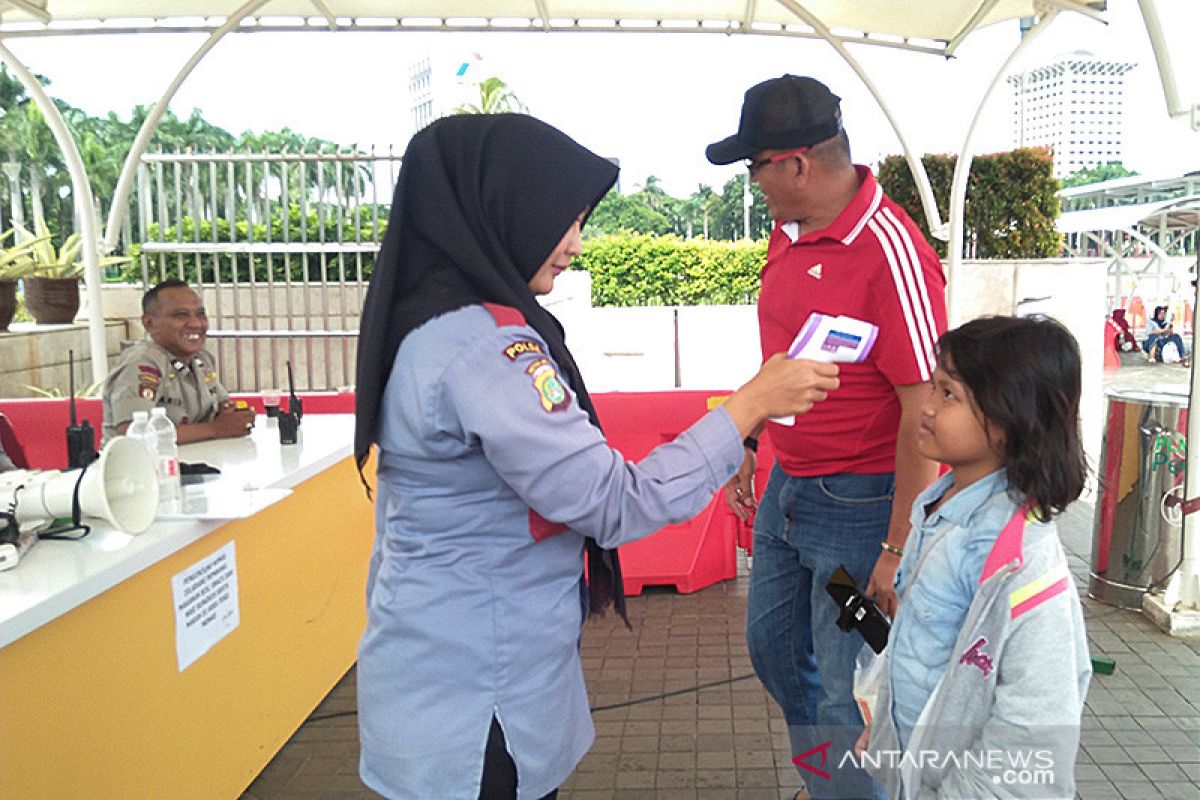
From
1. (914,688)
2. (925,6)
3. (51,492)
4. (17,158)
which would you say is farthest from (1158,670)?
(17,158)

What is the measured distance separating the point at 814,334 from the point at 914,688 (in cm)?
72

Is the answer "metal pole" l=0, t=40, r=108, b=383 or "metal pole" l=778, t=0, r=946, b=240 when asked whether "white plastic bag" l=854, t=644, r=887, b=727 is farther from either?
"metal pole" l=0, t=40, r=108, b=383

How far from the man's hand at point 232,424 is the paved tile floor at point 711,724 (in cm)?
127

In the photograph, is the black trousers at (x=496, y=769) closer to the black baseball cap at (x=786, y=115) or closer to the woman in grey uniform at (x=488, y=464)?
the woman in grey uniform at (x=488, y=464)

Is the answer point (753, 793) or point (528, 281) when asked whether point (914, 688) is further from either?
point (753, 793)

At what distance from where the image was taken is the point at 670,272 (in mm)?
19594

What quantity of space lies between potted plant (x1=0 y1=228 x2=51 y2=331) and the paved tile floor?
20.2 feet

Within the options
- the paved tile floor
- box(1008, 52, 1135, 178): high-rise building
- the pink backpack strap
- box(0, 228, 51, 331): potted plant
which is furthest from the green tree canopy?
the pink backpack strap

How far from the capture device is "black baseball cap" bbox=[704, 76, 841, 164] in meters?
2.47

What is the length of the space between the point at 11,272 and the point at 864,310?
29.6 feet

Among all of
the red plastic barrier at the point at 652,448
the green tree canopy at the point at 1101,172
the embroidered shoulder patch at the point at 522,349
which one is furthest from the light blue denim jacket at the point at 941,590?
the green tree canopy at the point at 1101,172

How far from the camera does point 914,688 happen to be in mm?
1939

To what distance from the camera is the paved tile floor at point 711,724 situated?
351 cm

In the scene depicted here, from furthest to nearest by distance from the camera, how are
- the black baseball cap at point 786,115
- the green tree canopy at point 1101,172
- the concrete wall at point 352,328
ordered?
the green tree canopy at point 1101,172, the concrete wall at point 352,328, the black baseball cap at point 786,115
